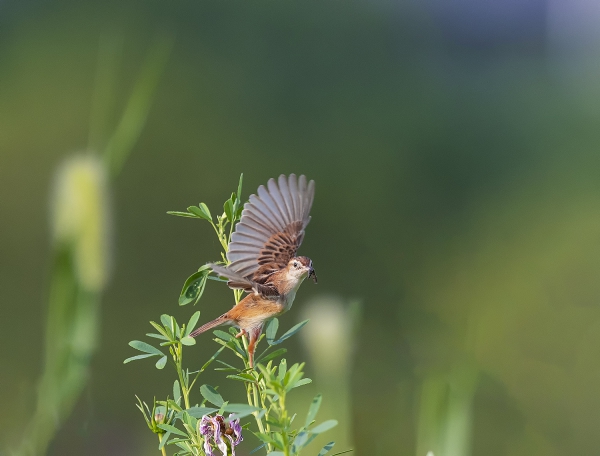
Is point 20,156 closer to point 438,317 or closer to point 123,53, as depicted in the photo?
point 123,53

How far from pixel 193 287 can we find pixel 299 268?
0.21 ft

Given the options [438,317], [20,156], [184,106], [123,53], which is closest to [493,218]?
[438,317]

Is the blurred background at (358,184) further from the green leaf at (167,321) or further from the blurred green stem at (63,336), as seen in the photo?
the green leaf at (167,321)

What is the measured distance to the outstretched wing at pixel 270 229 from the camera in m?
0.34

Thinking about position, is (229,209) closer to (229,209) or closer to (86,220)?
(229,209)

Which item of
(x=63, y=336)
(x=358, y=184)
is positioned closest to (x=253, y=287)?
(x=63, y=336)

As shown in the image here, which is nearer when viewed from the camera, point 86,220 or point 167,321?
point 167,321

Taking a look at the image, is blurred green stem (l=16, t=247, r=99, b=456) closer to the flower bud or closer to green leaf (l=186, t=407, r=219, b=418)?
the flower bud

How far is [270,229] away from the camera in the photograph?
1.18 ft

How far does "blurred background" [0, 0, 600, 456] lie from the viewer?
1.36 m

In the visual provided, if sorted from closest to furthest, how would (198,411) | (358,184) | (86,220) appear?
(198,411) → (86,220) → (358,184)

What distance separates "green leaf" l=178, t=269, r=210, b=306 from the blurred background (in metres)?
0.86

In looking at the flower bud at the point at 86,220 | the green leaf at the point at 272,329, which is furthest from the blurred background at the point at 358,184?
the green leaf at the point at 272,329

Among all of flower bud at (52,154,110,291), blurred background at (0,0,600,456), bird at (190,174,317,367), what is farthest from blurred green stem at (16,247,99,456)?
blurred background at (0,0,600,456)
